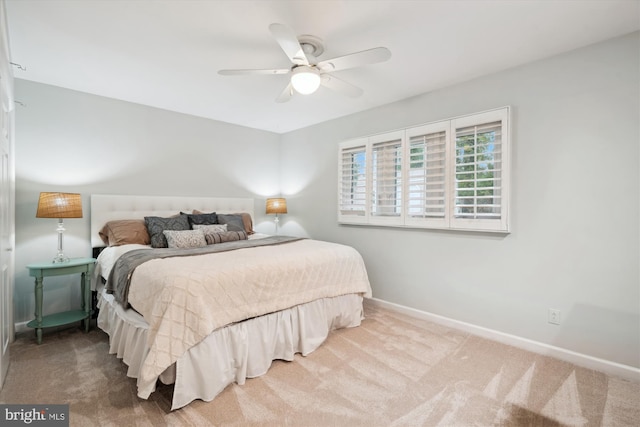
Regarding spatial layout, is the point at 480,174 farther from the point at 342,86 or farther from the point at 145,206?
the point at 145,206

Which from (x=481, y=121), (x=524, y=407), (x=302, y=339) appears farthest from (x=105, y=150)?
(x=524, y=407)

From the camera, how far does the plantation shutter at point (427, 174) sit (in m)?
3.17

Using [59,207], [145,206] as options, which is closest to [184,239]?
[145,206]

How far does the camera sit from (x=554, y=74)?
100 inches

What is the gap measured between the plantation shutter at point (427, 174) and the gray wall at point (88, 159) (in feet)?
8.71

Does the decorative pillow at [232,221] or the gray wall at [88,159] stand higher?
the gray wall at [88,159]

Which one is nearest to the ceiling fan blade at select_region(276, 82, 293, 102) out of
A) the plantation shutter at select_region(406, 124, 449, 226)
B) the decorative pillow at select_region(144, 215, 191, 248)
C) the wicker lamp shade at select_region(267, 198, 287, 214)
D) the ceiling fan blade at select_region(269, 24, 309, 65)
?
the ceiling fan blade at select_region(269, 24, 309, 65)

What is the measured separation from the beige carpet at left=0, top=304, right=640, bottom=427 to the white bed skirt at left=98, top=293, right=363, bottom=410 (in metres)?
0.08

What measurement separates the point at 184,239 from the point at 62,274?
1.05 metres

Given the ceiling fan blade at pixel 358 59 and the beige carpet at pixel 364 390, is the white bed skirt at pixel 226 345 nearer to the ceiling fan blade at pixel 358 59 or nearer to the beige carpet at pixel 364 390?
the beige carpet at pixel 364 390

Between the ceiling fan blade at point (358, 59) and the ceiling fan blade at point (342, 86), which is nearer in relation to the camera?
the ceiling fan blade at point (358, 59)

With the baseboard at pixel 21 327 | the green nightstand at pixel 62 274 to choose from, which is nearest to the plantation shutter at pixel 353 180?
the green nightstand at pixel 62 274

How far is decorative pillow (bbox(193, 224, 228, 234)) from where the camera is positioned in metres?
3.46

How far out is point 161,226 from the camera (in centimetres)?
336
